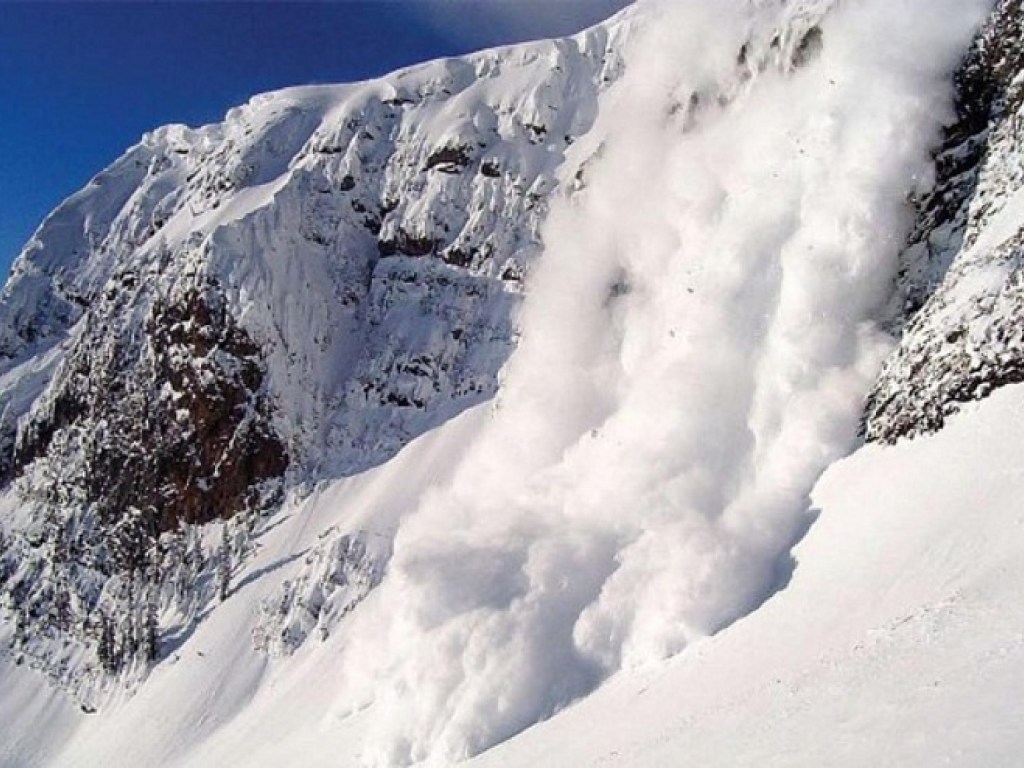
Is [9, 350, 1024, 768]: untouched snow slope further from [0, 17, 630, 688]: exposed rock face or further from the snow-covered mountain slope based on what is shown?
[0, 17, 630, 688]: exposed rock face

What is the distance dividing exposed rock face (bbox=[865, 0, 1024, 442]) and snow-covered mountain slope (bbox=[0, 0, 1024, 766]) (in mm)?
135

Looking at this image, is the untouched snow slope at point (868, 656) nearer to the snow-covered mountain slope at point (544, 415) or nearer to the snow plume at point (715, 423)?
the snow-covered mountain slope at point (544, 415)

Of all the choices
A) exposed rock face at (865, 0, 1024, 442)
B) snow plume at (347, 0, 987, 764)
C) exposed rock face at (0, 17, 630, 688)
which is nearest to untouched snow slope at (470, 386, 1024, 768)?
exposed rock face at (865, 0, 1024, 442)

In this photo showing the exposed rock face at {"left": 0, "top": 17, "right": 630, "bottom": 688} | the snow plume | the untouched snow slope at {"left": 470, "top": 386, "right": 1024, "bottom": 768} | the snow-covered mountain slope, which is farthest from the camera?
the exposed rock face at {"left": 0, "top": 17, "right": 630, "bottom": 688}

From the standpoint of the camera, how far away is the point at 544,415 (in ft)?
144

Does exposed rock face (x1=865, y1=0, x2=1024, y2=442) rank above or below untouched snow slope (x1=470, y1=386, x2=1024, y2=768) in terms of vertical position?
above

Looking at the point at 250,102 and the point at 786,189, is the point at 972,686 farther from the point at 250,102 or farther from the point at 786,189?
the point at 250,102

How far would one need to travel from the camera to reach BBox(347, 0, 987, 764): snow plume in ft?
91.7

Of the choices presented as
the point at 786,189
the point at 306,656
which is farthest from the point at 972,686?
the point at 306,656

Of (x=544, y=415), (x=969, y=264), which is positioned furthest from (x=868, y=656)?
(x=544, y=415)

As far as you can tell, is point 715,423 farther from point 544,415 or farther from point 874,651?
point 544,415

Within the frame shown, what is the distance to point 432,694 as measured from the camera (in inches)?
1198

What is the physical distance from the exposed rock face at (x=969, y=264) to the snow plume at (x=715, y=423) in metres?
0.80

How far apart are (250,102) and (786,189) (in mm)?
80258
